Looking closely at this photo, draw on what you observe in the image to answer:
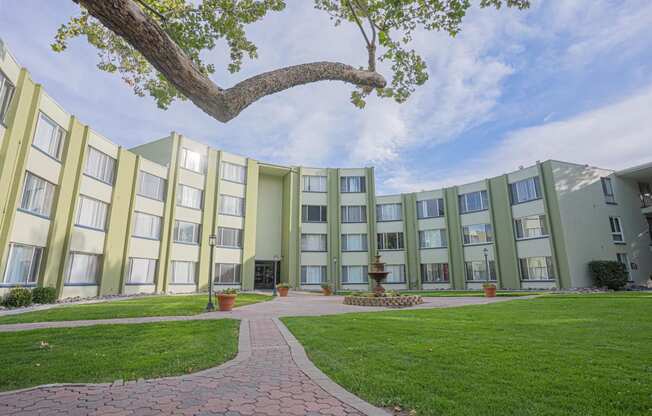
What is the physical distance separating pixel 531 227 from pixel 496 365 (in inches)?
1103

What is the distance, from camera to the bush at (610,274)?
25641mm

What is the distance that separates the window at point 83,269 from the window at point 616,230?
126 feet

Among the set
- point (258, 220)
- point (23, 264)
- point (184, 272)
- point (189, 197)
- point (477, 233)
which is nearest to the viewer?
point (23, 264)

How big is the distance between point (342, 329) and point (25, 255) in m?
17.1

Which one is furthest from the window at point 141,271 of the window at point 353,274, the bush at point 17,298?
the window at point 353,274

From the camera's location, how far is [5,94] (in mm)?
15539

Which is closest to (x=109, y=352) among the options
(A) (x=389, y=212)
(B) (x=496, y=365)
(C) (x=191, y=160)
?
(B) (x=496, y=365)

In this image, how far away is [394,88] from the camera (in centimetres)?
900

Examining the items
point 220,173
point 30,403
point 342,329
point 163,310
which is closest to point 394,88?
point 342,329

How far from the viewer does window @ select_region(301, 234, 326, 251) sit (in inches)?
1464

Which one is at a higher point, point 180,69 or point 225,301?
point 180,69

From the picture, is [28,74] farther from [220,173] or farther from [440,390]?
[440,390]

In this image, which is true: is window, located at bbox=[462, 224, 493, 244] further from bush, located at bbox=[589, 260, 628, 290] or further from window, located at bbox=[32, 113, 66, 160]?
window, located at bbox=[32, 113, 66, 160]

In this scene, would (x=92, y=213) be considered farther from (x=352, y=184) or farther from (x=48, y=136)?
(x=352, y=184)
